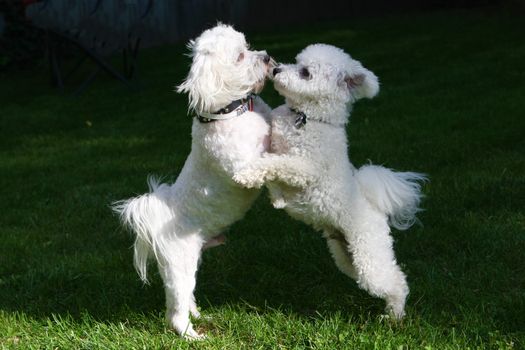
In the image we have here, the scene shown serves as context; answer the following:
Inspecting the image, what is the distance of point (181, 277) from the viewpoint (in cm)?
357

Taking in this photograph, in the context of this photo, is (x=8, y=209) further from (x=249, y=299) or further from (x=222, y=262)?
(x=249, y=299)

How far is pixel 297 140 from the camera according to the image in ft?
10.7

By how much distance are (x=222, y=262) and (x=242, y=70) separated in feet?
5.35

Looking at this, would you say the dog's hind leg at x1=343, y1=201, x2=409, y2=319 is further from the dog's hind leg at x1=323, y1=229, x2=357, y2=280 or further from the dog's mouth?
the dog's mouth

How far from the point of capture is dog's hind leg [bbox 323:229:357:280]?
3.53 m

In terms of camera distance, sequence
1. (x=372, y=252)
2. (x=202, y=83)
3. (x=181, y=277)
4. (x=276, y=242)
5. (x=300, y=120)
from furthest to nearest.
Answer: (x=276, y=242) → (x=181, y=277) → (x=372, y=252) → (x=300, y=120) → (x=202, y=83)

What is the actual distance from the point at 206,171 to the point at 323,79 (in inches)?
28.5

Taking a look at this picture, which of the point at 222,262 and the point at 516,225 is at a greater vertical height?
the point at 516,225

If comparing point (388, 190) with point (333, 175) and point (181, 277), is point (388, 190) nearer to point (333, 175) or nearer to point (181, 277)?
point (333, 175)

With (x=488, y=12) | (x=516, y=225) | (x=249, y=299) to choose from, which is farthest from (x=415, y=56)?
(x=249, y=299)

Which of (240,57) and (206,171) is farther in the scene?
(206,171)

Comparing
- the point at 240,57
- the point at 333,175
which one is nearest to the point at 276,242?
the point at 333,175

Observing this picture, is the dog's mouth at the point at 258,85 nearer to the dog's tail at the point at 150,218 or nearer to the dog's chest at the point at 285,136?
the dog's chest at the point at 285,136

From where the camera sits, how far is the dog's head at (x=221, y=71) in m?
3.15
